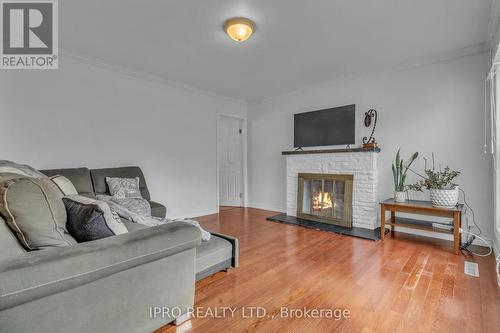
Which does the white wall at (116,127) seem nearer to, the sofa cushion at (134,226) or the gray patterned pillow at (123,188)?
the gray patterned pillow at (123,188)

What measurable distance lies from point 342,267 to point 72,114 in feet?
11.8

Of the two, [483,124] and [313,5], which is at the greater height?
[313,5]

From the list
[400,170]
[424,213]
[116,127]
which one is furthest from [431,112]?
[116,127]

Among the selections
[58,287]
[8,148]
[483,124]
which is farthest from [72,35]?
[483,124]

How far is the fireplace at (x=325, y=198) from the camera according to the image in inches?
146

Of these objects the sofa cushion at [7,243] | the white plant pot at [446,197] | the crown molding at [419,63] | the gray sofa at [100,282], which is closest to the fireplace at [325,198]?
the white plant pot at [446,197]

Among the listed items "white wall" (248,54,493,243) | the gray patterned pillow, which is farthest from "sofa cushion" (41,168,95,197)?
"white wall" (248,54,493,243)

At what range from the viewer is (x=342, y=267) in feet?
7.62

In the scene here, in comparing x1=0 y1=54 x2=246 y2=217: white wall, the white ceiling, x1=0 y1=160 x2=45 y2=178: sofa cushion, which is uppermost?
the white ceiling

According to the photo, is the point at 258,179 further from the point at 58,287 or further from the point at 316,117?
the point at 58,287

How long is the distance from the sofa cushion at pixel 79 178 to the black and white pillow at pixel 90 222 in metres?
1.80

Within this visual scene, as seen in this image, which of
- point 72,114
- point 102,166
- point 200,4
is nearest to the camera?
point 200,4

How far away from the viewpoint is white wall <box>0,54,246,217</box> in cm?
279

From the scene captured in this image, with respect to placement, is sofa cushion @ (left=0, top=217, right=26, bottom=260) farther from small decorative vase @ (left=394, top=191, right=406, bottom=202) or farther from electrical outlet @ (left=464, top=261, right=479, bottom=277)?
small decorative vase @ (left=394, top=191, right=406, bottom=202)
